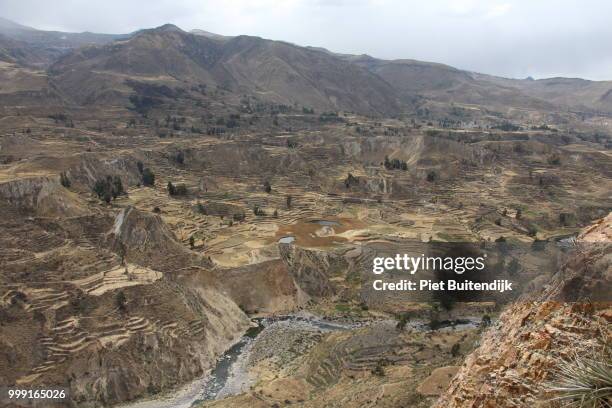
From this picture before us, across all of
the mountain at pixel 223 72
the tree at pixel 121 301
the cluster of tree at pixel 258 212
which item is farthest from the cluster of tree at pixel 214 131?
the tree at pixel 121 301

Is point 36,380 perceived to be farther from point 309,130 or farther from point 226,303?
point 309,130

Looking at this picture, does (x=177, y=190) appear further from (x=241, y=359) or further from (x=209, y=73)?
(x=209, y=73)

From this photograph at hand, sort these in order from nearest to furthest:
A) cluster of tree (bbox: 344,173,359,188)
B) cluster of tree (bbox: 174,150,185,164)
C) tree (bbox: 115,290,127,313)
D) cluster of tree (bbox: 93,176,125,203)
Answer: tree (bbox: 115,290,127,313), cluster of tree (bbox: 93,176,125,203), cluster of tree (bbox: 344,173,359,188), cluster of tree (bbox: 174,150,185,164)

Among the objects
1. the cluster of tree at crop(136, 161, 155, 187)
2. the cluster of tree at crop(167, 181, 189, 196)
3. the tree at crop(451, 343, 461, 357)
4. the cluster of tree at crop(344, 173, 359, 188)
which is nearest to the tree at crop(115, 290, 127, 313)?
the tree at crop(451, 343, 461, 357)

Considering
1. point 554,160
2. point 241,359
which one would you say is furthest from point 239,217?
point 554,160

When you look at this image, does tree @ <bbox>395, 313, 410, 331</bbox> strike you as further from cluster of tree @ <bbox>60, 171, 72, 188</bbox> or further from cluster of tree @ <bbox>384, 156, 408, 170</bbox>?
cluster of tree @ <bbox>384, 156, 408, 170</bbox>

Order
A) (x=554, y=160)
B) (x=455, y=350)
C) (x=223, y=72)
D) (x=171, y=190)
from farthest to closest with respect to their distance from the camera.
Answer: (x=223, y=72), (x=554, y=160), (x=171, y=190), (x=455, y=350)
